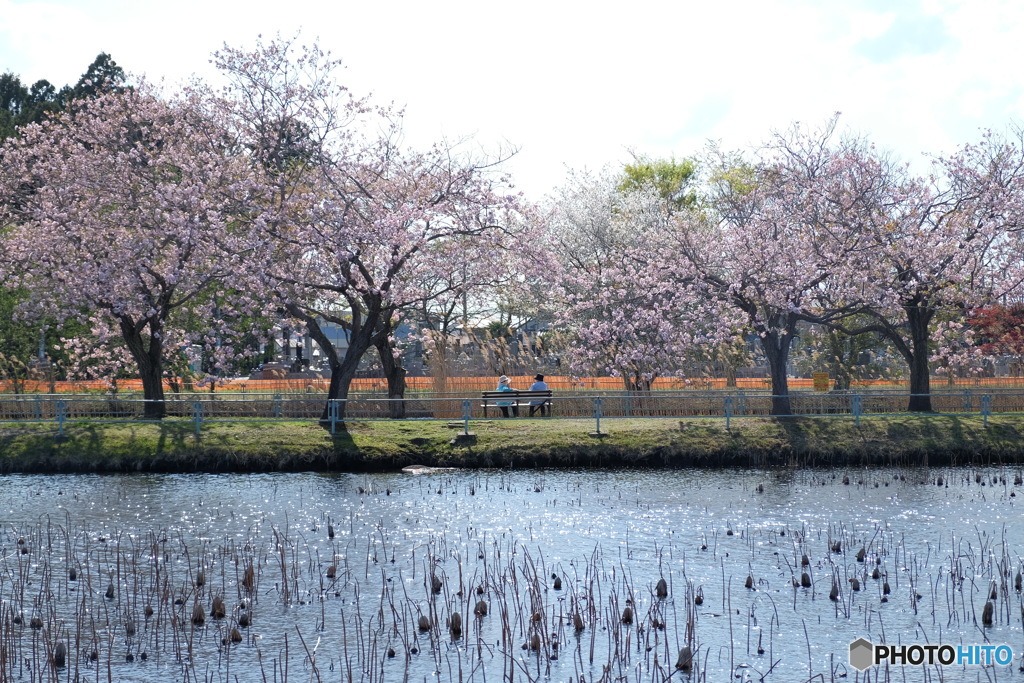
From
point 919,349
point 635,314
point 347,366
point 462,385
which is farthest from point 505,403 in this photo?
point 919,349

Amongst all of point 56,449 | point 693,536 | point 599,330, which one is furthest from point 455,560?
point 599,330

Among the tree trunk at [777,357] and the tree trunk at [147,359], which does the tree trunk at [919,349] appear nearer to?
the tree trunk at [777,357]

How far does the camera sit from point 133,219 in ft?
110

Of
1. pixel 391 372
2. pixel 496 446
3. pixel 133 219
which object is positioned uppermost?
pixel 133 219

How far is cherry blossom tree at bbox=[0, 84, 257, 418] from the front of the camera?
31.8 meters

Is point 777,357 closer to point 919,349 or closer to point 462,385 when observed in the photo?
point 919,349

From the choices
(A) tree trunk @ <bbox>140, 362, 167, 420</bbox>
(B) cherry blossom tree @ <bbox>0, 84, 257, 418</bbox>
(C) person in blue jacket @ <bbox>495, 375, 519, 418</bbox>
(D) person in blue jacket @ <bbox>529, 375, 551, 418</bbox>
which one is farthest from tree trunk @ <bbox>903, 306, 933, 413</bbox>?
(A) tree trunk @ <bbox>140, 362, 167, 420</bbox>

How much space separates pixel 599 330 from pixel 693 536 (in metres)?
22.4

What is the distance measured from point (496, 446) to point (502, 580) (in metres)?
14.2

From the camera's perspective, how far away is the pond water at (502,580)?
1112cm

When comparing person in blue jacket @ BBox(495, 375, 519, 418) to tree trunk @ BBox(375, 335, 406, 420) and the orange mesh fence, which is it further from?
tree trunk @ BBox(375, 335, 406, 420)

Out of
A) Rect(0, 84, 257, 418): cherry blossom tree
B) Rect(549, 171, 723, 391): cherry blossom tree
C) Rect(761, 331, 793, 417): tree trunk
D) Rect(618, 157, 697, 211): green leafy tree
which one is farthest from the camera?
Rect(618, 157, 697, 211): green leafy tree

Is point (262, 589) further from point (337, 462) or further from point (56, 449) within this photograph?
point (56, 449)

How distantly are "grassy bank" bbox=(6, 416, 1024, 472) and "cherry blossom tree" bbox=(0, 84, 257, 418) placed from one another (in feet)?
14.7
